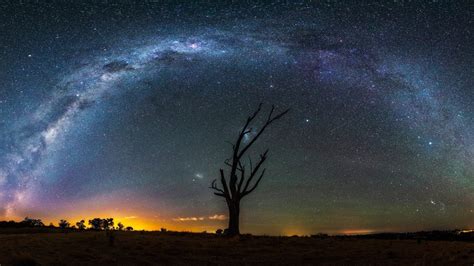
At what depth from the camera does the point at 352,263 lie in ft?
36.0

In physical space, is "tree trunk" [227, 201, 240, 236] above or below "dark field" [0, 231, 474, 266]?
above

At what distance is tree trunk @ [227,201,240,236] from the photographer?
23203mm

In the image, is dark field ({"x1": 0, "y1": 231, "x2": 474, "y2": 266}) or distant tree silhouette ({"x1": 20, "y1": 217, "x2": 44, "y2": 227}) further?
distant tree silhouette ({"x1": 20, "y1": 217, "x2": 44, "y2": 227})

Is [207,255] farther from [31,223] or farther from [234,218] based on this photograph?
[31,223]

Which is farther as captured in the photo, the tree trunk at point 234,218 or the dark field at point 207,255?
the tree trunk at point 234,218

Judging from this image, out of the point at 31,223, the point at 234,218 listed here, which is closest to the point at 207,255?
the point at 234,218

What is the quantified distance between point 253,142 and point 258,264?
15208 millimetres

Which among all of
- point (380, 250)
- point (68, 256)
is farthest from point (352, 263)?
point (68, 256)

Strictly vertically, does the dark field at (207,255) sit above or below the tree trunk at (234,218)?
below

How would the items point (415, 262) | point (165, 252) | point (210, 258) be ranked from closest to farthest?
point (415, 262) < point (210, 258) < point (165, 252)

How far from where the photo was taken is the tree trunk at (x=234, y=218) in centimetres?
2320

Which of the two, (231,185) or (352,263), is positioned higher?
(231,185)

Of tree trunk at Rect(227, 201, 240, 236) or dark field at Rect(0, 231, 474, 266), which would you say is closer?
dark field at Rect(0, 231, 474, 266)

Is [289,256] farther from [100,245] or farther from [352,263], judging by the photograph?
[100,245]
